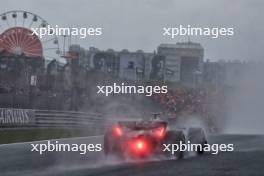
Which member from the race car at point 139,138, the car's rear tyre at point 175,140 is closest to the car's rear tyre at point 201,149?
the car's rear tyre at point 175,140

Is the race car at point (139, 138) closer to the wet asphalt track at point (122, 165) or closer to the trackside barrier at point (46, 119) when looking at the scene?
the wet asphalt track at point (122, 165)

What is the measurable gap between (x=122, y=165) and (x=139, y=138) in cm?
105

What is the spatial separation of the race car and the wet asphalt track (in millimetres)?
305

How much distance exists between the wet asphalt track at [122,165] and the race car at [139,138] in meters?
0.31

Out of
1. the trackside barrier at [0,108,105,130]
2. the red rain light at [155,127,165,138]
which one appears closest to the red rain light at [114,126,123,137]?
the red rain light at [155,127,165,138]

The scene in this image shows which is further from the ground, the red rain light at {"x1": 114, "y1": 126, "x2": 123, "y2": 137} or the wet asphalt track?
the red rain light at {"x1": 114, "y1": 126, "x2": 123, "y2": 137}

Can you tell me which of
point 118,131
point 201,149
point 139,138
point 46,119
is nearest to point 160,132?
point 139,138

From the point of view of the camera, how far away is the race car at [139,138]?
16734mm

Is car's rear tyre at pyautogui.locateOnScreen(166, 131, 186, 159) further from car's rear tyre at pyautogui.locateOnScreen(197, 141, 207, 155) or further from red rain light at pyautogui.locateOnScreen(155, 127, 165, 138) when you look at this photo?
car's rear tyre at pyautogui.locateOnScreen(197, 141, 207, 155)

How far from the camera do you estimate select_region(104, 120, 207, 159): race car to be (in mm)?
16734

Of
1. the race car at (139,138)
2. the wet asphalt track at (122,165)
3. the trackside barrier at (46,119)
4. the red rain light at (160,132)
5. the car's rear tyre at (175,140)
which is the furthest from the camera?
the trackside barrier at (46,119)

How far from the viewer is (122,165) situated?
15.9 metres

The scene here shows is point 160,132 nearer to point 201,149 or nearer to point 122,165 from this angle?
point 122,165

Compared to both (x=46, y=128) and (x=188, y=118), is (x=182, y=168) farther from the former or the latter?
(x=46, y=128)
